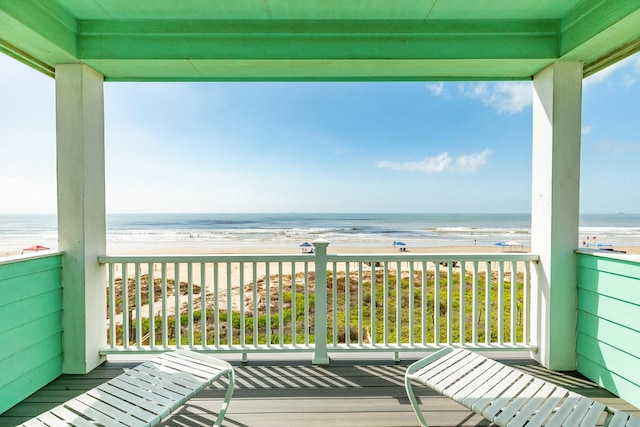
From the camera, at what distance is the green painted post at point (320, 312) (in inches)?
101

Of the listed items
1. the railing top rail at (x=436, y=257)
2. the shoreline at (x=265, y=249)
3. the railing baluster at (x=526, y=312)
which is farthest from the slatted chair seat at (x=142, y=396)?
the shoreline at (x=265, y=249)

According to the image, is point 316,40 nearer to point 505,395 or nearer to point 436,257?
point 436,257

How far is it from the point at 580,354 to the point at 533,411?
1.43 m

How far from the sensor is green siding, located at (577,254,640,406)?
2020mm

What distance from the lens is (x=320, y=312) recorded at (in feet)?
8.47

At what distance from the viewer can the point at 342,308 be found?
580 cm

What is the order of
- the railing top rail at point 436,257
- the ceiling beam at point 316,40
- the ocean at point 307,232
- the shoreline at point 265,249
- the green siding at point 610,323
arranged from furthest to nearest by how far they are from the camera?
the ocean at point 307,232, the shoreline at point 265,249, the railing top rail at point 436,257, the ceiling beam at point 316,40, the green siding at point 610,323

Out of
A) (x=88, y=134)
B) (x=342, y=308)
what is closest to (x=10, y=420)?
(x=88, y=134)

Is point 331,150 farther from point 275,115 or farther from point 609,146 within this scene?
point 609,146

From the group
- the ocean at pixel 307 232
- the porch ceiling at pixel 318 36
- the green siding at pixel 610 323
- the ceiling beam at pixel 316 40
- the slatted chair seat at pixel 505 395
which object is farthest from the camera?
the ocean at pixel 307 232

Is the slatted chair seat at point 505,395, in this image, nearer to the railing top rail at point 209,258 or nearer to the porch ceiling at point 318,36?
the railing top rail at point 209,258

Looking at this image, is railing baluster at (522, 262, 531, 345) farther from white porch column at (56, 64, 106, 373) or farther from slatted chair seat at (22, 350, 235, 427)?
white porch column at (56, 64, 106, 373)

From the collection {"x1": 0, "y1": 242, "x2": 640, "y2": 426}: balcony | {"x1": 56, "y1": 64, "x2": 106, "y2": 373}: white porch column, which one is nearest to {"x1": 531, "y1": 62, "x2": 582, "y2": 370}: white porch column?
{"x1": 0, "y1": 242, "x2": 640, "y2": 426}: balcony

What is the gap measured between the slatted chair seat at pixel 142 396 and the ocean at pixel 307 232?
10.7 m
